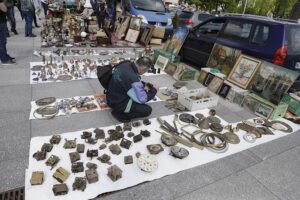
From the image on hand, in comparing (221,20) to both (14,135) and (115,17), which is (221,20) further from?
(115,17)

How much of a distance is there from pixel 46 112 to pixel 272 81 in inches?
172

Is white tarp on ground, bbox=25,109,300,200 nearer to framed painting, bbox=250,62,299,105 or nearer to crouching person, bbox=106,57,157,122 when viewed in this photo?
crouching person, bbox=106,57,157,122

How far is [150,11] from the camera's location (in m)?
9.84

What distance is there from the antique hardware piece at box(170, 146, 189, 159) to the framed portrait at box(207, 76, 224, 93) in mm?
2467

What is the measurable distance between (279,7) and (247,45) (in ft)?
77.3

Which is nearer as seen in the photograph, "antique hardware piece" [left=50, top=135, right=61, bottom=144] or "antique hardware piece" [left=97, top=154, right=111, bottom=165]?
"antique hardware piece" [left=97, top=154, right=111, bottom=165]

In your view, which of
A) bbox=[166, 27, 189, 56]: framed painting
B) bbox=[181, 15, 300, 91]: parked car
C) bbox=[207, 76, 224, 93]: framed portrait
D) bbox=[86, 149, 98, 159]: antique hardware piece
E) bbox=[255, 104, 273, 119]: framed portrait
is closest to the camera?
bbox=[86, 149, 98, 159]: antique hardware piece

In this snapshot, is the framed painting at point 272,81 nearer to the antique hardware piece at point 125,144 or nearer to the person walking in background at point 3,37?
the antique hardware piece at point 125,144

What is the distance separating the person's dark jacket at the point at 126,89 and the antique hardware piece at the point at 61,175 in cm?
136

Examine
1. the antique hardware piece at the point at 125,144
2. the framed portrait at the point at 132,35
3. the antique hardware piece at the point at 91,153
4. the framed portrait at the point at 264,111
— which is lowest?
the antique hardware piece at the point at 91,153

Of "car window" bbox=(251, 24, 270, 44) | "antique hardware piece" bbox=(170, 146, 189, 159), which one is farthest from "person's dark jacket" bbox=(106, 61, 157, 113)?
"car window" bbox=(251, 24, 270, 44)

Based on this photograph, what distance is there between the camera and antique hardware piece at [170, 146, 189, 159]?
122 inches

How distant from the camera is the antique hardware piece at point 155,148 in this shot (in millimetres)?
3133

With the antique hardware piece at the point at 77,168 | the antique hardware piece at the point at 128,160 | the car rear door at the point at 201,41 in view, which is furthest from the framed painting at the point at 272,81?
the antique hardware piece at the point at 77,168
